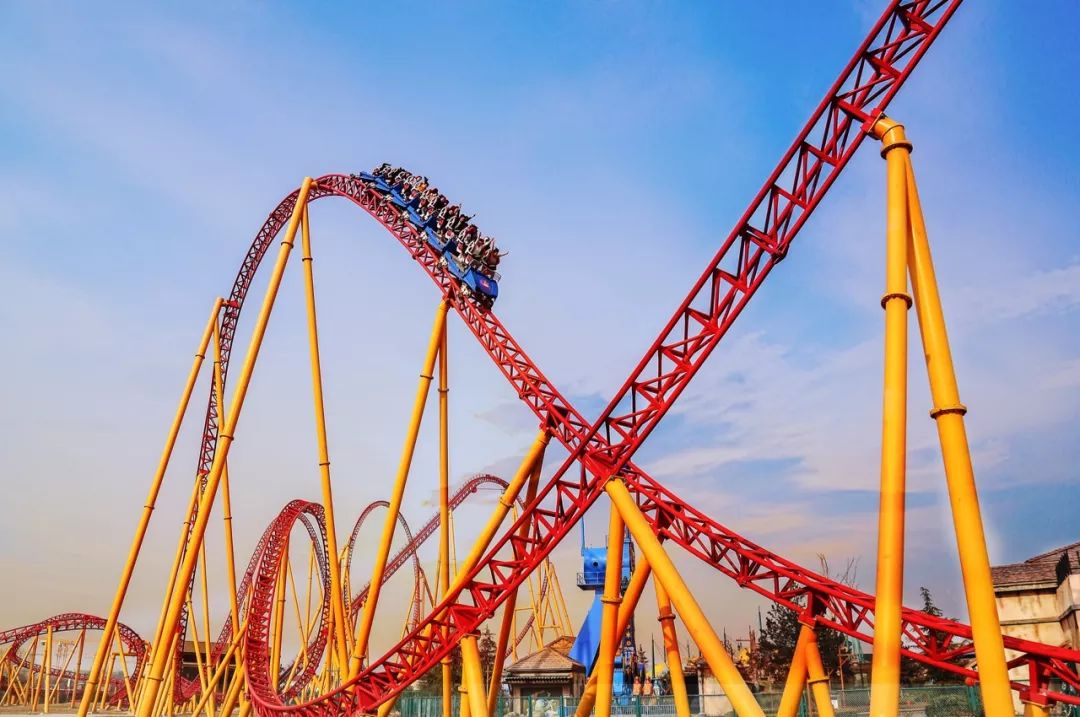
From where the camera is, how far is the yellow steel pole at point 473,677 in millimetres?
10445

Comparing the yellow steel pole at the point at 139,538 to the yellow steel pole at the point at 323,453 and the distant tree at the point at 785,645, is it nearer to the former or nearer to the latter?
the yellow steel pole at the point at 323,453

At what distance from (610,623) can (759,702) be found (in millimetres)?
8819

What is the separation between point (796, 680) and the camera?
9984mm

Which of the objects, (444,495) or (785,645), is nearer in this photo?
(444,495)

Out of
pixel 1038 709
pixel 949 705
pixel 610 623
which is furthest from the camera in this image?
pixel 949 705

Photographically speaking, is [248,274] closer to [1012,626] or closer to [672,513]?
[672,513]

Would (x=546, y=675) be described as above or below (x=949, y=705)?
above

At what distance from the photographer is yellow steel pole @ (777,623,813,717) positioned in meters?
9.82

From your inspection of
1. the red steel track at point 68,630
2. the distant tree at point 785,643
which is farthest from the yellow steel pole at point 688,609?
the red steel track at point 68,630

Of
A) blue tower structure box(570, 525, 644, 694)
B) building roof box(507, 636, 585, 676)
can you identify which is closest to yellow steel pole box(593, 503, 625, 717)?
blue tower structure box(570, 525, 644, 694)

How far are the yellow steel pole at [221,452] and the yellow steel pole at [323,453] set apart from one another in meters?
0.38

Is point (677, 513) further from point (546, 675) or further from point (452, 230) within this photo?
point (546, 675)

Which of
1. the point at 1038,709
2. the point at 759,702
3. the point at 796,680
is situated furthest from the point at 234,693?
the point at 1038,709

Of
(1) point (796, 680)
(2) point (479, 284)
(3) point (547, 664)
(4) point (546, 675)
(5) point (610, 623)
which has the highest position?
(2) point (479, 284)
